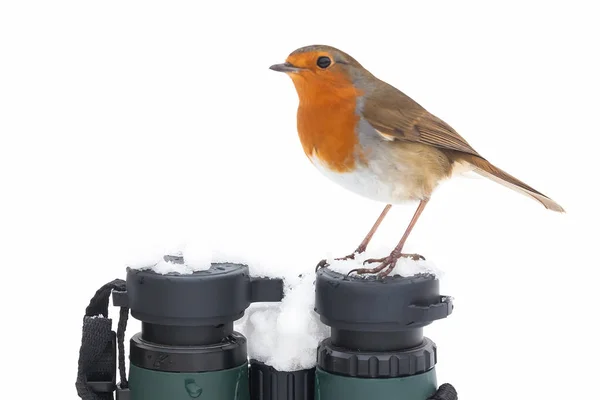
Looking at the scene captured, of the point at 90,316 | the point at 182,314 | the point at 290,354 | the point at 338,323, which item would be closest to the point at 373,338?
the point at 338,323

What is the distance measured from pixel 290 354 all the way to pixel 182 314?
8.9 inches

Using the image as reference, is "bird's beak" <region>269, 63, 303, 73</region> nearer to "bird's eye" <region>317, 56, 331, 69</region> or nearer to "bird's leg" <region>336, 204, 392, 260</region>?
"bird's eye" <region>317, 56, 331, 69</region>

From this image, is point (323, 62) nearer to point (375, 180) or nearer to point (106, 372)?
point (375, 180)

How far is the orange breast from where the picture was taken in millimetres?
1696

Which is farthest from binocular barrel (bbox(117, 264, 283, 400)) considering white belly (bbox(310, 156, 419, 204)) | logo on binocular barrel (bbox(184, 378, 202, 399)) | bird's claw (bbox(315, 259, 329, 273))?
white belly (bbox(310, 156, 419, 204))

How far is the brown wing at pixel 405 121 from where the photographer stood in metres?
1.75

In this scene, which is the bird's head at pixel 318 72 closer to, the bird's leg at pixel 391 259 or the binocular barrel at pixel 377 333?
the bird's leg at pixel 391 259

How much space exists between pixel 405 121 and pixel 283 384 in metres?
0.59

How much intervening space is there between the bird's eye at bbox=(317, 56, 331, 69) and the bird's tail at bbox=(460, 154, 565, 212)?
14.5 inches

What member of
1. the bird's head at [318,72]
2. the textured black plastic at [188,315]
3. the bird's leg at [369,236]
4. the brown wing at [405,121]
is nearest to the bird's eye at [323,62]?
the bird's head at [318,72]

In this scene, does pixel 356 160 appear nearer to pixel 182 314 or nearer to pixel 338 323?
pixel 338 323

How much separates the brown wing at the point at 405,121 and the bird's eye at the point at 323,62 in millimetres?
112

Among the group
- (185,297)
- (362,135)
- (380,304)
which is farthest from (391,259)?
(185,297)

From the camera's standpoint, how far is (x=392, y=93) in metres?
1.85
